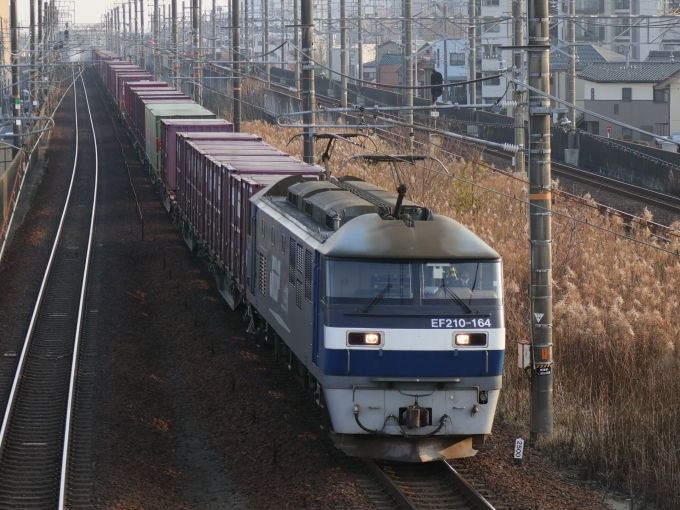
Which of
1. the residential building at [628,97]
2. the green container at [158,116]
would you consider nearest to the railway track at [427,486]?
the green container at [158,116]


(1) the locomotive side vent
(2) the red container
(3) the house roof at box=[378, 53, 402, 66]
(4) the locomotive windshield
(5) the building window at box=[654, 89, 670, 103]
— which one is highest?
(3) the house roof at box=[378, 53, 402, 66]

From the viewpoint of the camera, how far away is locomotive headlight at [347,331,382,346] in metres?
11.1

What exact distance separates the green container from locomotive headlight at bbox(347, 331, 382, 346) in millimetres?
24388

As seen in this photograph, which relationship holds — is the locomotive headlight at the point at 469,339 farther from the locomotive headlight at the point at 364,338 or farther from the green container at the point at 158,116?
the green container at the point at 158,116

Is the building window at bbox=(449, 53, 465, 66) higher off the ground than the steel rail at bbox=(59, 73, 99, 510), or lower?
higher

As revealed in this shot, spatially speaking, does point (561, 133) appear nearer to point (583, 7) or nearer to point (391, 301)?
point (391, 301)

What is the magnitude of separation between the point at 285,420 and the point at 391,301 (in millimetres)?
2893

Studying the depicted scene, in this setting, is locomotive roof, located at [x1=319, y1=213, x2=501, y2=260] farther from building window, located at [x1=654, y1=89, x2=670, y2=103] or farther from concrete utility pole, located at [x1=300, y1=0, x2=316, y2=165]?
building window, located at [x1=654, y1=89, x2=670, y2=103]

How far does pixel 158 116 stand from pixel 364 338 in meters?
25.4

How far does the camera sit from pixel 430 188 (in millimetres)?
26719

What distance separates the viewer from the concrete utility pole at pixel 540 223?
11633 millimetres

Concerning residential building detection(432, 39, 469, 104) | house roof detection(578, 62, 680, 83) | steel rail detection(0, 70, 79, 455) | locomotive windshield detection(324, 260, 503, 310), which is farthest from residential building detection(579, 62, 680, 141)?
locomotive windshield detection(324, 260, 503, 310)

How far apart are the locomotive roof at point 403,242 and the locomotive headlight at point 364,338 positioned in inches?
31.8

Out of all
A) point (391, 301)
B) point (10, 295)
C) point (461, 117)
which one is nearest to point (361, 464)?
point (391, 301)
